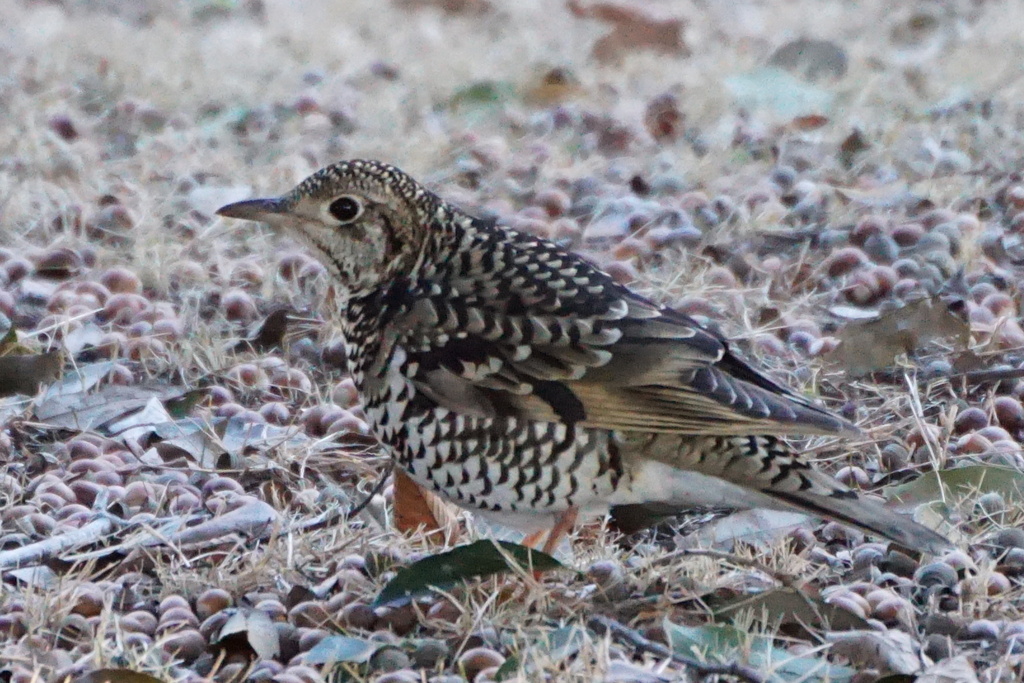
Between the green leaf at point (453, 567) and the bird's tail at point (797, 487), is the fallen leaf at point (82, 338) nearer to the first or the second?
the green leaf at point (453, 567)

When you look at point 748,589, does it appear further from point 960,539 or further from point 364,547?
point 364,547

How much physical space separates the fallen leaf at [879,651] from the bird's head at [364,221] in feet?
4.50

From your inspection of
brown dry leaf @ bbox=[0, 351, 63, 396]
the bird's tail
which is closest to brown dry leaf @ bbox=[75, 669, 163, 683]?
the bird's tail

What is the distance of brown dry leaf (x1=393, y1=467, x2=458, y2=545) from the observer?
411cm

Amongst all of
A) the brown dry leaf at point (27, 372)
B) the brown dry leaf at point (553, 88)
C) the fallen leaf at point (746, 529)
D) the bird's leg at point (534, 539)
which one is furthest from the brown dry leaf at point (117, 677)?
the brown dry leaf at point (553, 88)

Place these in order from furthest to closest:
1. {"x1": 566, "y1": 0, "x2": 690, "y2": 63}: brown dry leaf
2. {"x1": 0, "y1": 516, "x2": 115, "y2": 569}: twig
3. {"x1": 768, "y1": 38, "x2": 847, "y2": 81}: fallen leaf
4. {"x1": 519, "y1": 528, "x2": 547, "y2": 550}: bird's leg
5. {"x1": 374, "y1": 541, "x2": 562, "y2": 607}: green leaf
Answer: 1. {"x1": 566, "y1": 0, "x2": 690, "y2": 63}: brown dry leaf
2. {"x1": 768, "y1": 38, "x2": 847, "y2": 81}: fallen leaf
3. {"x1": 519, "y1": 528, "x2": 547, "y2": 550}: bird's leg
4. {"x1": 0, "y1": 516, "x2": 115, "y2": 569}: twig
5. {"x1": 374, "y1": 541, "x2": 562, "y2": 607}: green leaf

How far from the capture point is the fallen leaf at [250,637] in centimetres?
337

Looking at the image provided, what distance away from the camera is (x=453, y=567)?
3508mm

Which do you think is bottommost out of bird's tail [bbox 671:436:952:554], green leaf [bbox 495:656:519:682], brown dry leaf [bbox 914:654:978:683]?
green leaf [bbox 495:656:519:682]

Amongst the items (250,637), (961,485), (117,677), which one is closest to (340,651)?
(250,637)

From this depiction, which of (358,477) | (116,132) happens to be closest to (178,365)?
(358,477)

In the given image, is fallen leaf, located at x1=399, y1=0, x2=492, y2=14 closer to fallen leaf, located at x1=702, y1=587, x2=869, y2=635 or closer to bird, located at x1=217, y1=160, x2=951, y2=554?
bird, located at x1=217, y1=160, x2=951, y2=554

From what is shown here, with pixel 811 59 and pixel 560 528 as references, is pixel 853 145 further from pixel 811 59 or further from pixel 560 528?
pixel 560 528

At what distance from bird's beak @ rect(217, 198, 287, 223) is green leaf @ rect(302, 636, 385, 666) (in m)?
1.17
